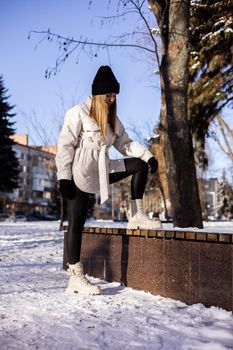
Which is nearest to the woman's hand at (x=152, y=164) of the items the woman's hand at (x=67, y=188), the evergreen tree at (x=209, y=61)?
the woman's hand at (x=67, y=188)

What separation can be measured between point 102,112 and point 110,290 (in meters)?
1.73

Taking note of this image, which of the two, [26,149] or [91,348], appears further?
[26,149]

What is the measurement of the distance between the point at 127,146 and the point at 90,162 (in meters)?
0.56

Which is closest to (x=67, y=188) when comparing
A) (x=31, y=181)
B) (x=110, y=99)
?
(x=110, y=99)

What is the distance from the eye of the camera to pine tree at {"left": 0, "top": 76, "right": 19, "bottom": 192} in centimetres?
3766

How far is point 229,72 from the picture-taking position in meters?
16.0

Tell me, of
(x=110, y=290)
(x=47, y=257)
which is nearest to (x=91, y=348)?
(x=110, y=290)

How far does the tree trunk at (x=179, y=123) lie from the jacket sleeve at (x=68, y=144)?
12.4ft

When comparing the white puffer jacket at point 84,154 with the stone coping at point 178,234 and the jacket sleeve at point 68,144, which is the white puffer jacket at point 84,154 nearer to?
A: the jacket sleeve at point 68,144

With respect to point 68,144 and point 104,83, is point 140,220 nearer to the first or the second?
point 68,144

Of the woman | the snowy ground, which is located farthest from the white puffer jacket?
the snowy ground

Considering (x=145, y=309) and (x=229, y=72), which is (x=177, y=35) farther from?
(x=229, y=72)

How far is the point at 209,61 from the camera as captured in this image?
15664 mm

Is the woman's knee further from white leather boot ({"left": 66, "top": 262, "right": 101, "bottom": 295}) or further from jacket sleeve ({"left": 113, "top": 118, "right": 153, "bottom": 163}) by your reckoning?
white leather boot ({"left": 66, "top": 262, "right": 101, "bottom": 295})
